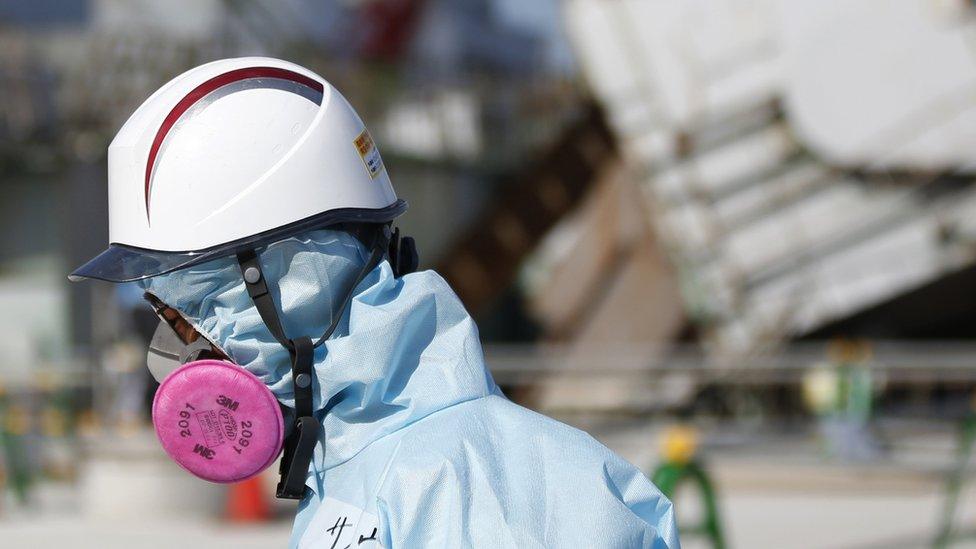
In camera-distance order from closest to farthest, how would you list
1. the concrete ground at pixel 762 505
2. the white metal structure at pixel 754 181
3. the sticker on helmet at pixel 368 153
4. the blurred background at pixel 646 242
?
the sticker on helmet at pixel 368 153 < the concrete ground at pixel 762 505 < the blurred background at pixel 646 242 < the white metal structure at pixel 754 181

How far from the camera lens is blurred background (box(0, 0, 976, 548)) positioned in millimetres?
11273

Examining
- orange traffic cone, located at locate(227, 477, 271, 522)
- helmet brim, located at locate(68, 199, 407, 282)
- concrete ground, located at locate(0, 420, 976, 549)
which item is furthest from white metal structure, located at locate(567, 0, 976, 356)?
helmet brim, located at locate(68, 199, 407, 282)

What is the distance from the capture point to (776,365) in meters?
12.3

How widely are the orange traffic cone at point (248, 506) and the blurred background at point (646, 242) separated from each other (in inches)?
0.9

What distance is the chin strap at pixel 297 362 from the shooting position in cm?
177

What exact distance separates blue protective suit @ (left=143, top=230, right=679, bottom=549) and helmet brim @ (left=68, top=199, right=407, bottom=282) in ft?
0.08

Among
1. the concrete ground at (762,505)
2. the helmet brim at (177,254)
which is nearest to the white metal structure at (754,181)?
the concrete ground at (762,505)

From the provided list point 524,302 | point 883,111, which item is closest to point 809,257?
point 883,111

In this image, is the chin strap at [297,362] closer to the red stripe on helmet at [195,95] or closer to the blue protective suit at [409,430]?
the blue protective suit at [409,430]

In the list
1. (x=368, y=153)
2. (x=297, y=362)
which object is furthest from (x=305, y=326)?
(x=368, y=153)

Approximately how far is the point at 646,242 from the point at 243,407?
1583cm

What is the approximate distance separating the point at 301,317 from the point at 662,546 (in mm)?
595

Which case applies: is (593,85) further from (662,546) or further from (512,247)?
(662,546)

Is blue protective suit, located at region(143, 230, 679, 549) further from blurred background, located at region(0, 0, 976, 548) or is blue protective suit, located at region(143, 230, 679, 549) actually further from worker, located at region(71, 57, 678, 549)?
blurred background, located at region(0, 0, 976, 548)
